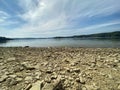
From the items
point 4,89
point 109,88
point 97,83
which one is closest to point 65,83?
point 97,83

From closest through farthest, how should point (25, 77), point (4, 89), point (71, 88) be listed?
point (4, 89) < point (71, 88) < point (25, 77)

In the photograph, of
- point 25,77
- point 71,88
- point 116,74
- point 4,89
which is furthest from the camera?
point 116,74

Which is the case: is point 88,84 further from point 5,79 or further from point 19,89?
point 5,79

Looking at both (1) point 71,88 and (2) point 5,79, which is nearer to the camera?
(1) point 71,88

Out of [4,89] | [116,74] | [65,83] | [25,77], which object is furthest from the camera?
[116,74]

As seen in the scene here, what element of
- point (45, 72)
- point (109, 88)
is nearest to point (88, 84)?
point (109, 88)

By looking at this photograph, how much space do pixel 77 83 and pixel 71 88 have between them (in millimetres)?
458

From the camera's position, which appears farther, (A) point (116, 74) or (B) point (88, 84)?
(A) point (116, 74)

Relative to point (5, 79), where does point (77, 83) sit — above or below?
below

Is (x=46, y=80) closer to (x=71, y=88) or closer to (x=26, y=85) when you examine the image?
(x=26, y=85)

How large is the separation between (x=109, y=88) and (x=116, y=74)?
4.69 ft

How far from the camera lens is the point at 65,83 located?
145 inches

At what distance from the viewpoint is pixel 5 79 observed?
12.6ft

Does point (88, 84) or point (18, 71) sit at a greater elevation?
point (18, 71)
